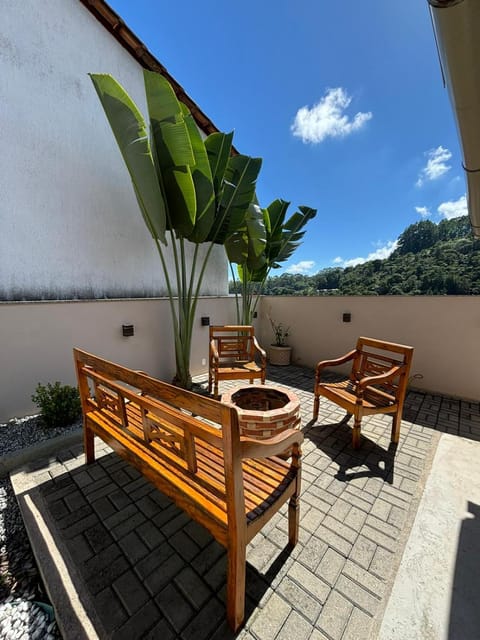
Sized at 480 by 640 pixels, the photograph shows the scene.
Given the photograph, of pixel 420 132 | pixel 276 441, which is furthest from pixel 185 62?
pixel 420 132

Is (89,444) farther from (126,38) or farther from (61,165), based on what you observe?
(126,38)

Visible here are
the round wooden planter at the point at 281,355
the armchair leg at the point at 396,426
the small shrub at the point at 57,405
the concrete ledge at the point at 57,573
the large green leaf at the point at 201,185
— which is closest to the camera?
the concrete ledge at the point at 57,573

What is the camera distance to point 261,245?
430 centimetres

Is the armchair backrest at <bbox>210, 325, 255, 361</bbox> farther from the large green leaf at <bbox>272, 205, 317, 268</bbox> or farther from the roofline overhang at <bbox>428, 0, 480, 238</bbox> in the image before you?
the roofline overhang at <bbox>428, 0, 480, 238</bbox>

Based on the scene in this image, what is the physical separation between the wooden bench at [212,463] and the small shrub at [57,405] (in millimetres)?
1167

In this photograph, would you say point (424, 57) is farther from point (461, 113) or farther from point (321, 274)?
point (321, 274)

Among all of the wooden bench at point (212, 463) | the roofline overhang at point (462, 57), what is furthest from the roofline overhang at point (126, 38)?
the wooden bench at point (212, 463)

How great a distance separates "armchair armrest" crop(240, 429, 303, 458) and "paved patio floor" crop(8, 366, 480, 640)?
761 millimetres

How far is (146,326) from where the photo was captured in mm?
3928

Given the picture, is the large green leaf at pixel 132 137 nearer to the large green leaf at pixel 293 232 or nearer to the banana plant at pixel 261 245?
the banana plant at pixel 261 245

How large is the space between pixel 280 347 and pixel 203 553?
4.28 meters

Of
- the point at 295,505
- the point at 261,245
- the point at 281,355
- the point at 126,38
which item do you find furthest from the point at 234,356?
the point at 126,38

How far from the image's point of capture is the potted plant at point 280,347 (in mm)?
5453

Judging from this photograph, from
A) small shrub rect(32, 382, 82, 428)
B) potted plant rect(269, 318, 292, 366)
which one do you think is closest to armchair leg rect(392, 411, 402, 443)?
potted plant rect(269, 318, 292, 366)
